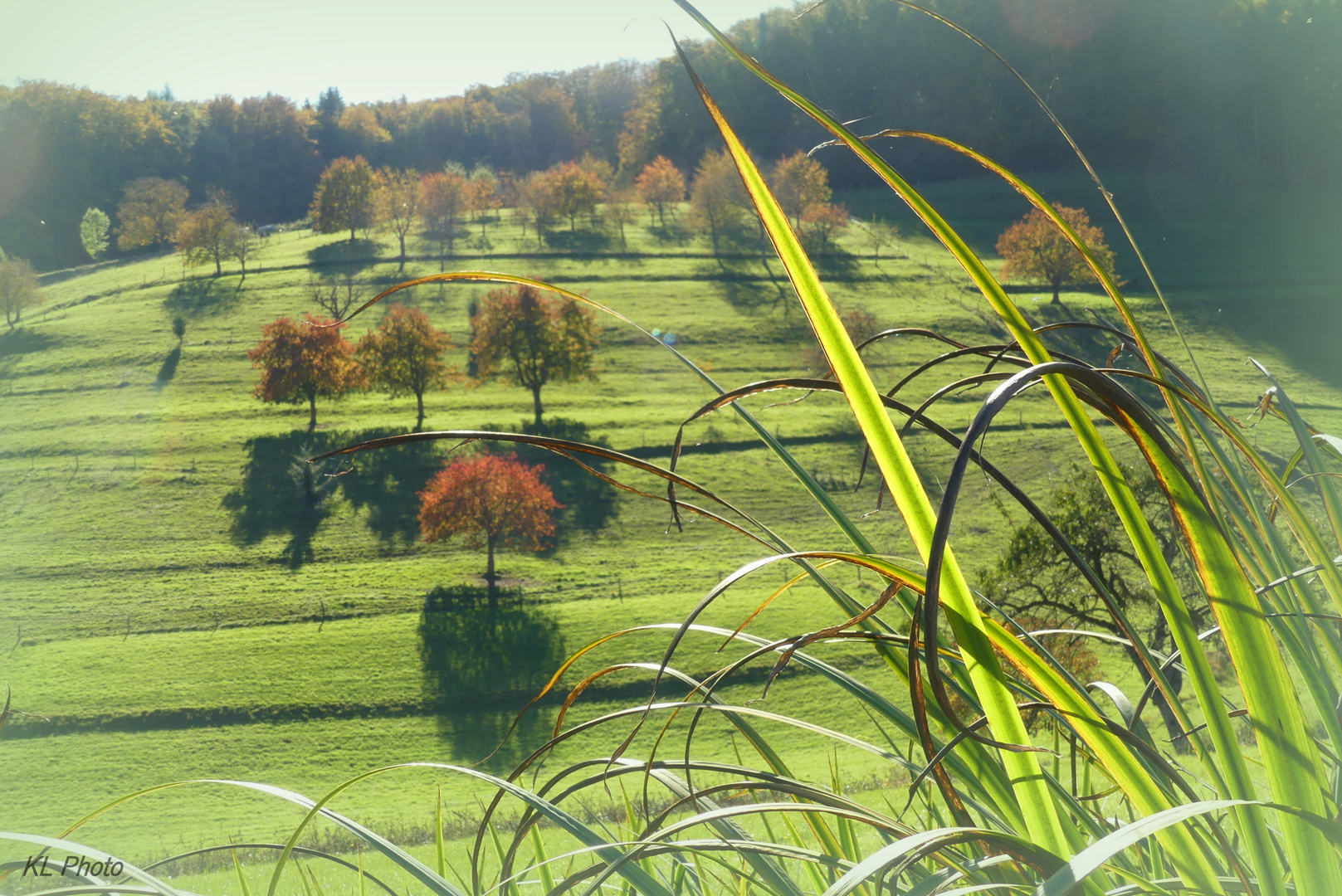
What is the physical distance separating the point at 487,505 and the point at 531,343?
1537 cm

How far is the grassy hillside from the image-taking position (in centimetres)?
2333

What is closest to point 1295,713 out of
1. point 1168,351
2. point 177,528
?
point 177,528

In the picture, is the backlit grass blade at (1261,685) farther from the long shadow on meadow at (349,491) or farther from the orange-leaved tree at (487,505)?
the long shadow on meadow at (349,491)

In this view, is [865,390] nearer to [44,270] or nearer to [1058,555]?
[1058,555]

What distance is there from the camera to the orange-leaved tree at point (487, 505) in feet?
104

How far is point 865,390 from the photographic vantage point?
0.74 meters

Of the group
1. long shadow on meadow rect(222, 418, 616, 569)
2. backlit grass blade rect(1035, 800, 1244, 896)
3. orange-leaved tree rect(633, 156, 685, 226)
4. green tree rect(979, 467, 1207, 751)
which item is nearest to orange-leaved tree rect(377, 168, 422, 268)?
orange-leaved tree rect(633, 156, 685, 226)

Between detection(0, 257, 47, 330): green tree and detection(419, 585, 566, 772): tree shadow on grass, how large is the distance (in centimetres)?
4423

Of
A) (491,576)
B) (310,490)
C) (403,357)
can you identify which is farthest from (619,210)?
(491,576)

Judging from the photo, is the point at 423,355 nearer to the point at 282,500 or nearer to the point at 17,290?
the point at 282,500

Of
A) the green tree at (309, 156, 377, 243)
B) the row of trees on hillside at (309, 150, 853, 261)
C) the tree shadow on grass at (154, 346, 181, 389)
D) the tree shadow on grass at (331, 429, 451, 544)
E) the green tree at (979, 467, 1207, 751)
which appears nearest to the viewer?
the green tree at (979, 467, 1207, 751)

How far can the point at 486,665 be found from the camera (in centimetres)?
2752

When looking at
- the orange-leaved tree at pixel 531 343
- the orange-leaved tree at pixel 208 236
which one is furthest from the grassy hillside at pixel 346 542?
the orange-leaved tree at pixel 208 236

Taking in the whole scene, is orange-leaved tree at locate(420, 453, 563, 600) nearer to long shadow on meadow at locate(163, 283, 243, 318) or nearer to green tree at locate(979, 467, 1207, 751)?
green tree at locate(979, 467, 1207, 751)
